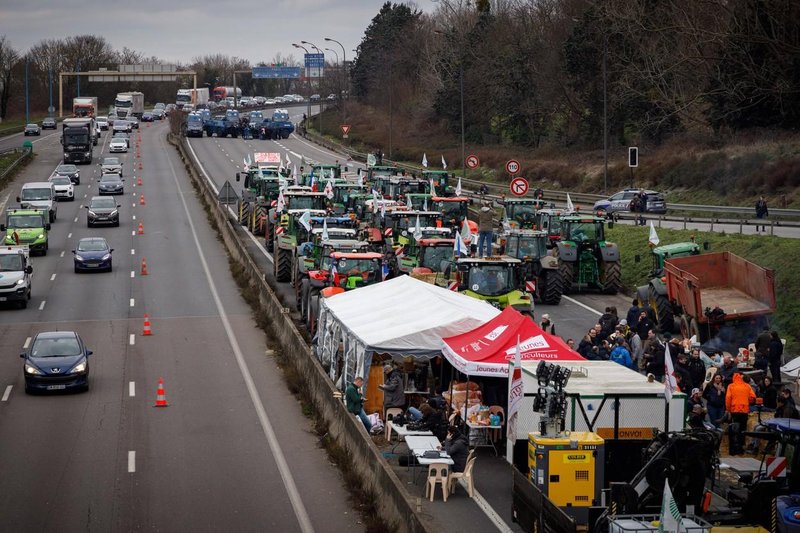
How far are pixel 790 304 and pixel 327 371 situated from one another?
533 inches

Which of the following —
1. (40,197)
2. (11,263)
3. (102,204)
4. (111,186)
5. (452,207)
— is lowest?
(11,263)

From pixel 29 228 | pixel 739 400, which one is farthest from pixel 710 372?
pixel 29 228

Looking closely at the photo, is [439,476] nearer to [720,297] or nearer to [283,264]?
[720,297]

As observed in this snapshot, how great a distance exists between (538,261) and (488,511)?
754 inches

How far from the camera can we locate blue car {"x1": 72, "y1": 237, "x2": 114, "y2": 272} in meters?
45.9

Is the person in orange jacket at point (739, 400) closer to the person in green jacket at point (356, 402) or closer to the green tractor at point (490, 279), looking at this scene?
the person in green jacket at point (356, 402)

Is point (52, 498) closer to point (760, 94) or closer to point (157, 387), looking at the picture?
point (157, 387)

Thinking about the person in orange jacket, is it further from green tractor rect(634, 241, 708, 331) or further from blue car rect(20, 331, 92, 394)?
blue car rect(20, 331, 92, 394)

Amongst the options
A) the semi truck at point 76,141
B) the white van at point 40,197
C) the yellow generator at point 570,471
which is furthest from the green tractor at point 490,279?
the semi truck at point 76,141

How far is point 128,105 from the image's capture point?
13950 cm

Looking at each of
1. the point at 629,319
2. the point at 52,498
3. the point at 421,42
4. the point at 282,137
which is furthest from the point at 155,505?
the point at 421,42

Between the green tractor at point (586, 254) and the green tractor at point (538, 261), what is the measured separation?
105cm

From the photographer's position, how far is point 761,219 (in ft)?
154

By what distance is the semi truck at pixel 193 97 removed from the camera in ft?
506
